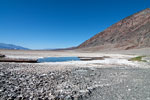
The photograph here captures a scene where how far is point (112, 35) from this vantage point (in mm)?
97062

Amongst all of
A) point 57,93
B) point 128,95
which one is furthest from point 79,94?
point 128,95

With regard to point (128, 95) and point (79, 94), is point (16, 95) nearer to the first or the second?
point (79, 94)

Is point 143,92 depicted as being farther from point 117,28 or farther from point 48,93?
point 117,28

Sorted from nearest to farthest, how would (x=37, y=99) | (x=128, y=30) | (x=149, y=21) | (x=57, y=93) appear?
A: 1. (x=37, y=99)
2. (x=57, y=93)
3. (x=149, y=21)
4. (x=128, y=30)

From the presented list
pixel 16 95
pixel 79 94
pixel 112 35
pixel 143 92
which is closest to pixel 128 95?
pixel 143 92

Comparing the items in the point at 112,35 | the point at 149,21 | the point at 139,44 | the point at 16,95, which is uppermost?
the point at 149,21

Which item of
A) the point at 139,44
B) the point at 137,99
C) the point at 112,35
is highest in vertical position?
the point at 112,35

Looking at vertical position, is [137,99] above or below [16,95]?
below

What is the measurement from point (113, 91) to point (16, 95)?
4697 millimetres

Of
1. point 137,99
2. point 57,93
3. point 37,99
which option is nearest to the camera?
point 37,99

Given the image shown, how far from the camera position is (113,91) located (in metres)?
6.07

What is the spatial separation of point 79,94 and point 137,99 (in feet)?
8.63

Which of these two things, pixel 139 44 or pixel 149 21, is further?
pixel 149 21

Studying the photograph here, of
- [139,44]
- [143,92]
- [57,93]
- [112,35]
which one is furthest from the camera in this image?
[112,35]
